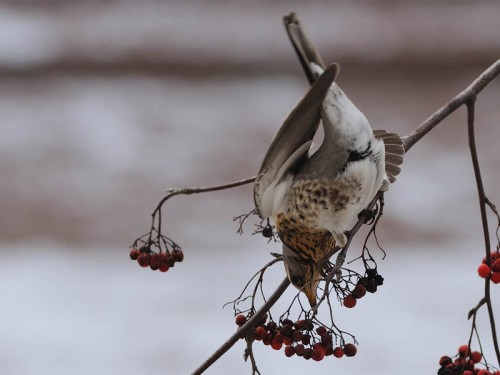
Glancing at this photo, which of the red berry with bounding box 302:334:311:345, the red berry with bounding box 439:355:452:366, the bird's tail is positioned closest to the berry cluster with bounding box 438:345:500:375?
the red berry with bounding box 439:355:452:366

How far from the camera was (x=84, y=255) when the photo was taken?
1.73m

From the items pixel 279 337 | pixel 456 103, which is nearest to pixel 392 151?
pixel 456 103

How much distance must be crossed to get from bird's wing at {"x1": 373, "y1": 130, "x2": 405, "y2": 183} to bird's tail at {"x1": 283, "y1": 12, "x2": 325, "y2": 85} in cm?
10

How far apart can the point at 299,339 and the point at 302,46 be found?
194 millimetres

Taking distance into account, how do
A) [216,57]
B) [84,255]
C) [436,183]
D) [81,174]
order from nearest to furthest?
[84,255]
[436,183]
[81,174]
[216,57]

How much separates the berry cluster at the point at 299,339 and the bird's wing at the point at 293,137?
87mm

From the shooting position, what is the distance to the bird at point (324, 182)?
56cm

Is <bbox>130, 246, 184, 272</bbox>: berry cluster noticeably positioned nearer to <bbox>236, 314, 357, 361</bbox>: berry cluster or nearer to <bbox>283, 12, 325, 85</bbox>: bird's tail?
<bbox>236, 314, 357, 361</bbox>: berry cluster

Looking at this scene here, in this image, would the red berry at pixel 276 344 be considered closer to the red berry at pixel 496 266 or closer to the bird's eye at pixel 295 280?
the bird's eye at pixel 295 280

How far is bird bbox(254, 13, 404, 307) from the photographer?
56 cm

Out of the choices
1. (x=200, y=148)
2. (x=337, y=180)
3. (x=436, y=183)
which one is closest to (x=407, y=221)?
(x=436, y=183)

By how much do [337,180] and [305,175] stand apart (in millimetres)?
24

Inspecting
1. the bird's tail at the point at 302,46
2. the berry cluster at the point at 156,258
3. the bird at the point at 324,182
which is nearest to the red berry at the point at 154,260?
the berry cluster at the point at 156,258

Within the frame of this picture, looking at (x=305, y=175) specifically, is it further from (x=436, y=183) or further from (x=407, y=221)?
(x=436, y=183)
